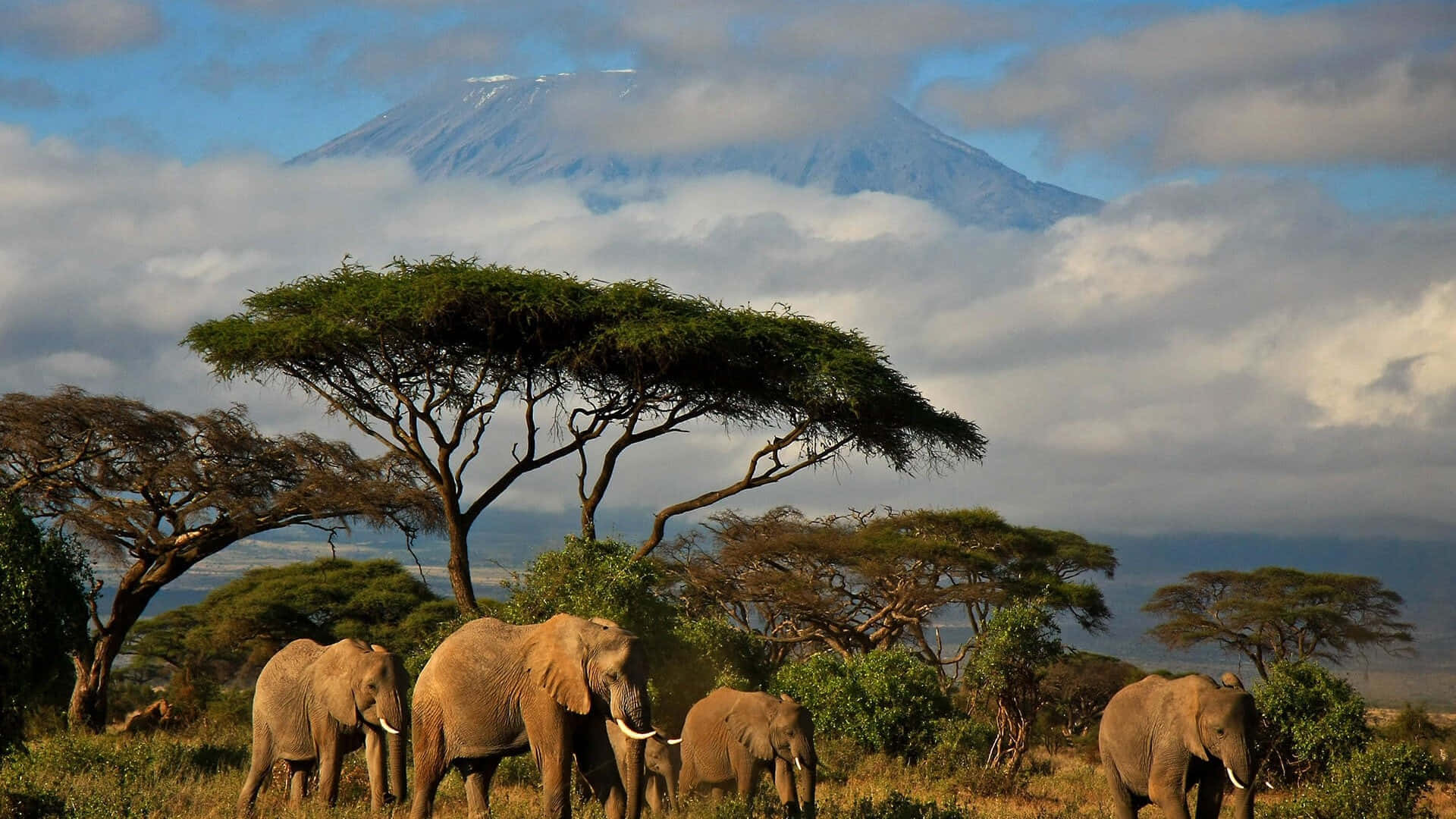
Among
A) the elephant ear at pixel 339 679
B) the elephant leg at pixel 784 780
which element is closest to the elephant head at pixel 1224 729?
the elephant leg at pixel 784 780

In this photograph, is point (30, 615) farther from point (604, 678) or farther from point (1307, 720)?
point (1307, 720)

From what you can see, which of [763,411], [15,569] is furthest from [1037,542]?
[15,569]

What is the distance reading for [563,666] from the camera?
42.2 feet

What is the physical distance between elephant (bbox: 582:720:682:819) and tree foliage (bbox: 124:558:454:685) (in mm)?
22252

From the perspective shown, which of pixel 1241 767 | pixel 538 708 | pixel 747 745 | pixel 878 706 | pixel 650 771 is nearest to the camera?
pixel 538 708

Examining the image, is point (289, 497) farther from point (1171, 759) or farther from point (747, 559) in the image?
point (1171, 759)

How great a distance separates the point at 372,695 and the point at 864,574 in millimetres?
24429

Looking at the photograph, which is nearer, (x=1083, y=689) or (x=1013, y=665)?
(x=1013, y=665)

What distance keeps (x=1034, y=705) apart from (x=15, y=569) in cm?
1664

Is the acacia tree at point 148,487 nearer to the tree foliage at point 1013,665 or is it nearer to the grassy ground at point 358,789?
the grassy ground at point 358,789

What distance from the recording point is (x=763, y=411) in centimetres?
2909

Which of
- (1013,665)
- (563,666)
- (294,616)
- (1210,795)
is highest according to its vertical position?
(294,616)

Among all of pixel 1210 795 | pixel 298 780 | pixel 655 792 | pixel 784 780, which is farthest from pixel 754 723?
pixel 298 780

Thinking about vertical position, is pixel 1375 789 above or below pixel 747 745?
below
